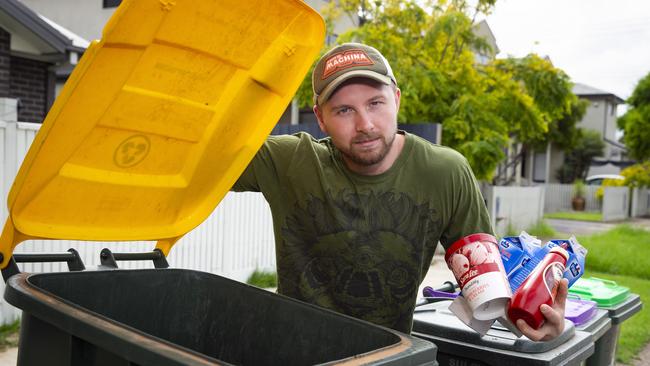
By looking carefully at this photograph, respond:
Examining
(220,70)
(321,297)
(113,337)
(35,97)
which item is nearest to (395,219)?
(321,297)

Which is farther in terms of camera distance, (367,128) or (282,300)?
(367,128)

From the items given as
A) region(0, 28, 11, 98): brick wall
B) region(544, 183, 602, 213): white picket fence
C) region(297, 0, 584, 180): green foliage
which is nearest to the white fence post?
region(544, 183, 602, 213): white picket fence

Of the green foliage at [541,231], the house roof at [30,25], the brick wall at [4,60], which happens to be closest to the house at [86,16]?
the green foliage at [541,231]

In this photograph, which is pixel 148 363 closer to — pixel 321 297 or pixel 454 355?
pixel 321 297

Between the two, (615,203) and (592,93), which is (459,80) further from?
(592,93)

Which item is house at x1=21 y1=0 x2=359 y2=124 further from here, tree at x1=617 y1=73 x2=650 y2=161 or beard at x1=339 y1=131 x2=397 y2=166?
beard at x1=339 y1=131 x2=397 y2=166

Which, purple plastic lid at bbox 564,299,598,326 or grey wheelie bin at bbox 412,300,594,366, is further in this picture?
purple plastic lid at bbox 564,299,598,326

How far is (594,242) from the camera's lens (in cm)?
1153

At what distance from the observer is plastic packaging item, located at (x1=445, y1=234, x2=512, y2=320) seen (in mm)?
1808

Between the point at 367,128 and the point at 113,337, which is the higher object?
the point at 367,128

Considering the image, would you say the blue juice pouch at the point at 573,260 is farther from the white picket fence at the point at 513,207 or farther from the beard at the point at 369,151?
the white picket fence at the point at 513,207

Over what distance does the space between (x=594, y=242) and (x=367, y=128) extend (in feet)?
35.0

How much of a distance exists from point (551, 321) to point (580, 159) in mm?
36120

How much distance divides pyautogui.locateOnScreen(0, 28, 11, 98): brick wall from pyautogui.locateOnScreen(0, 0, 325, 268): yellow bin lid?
266 inches
